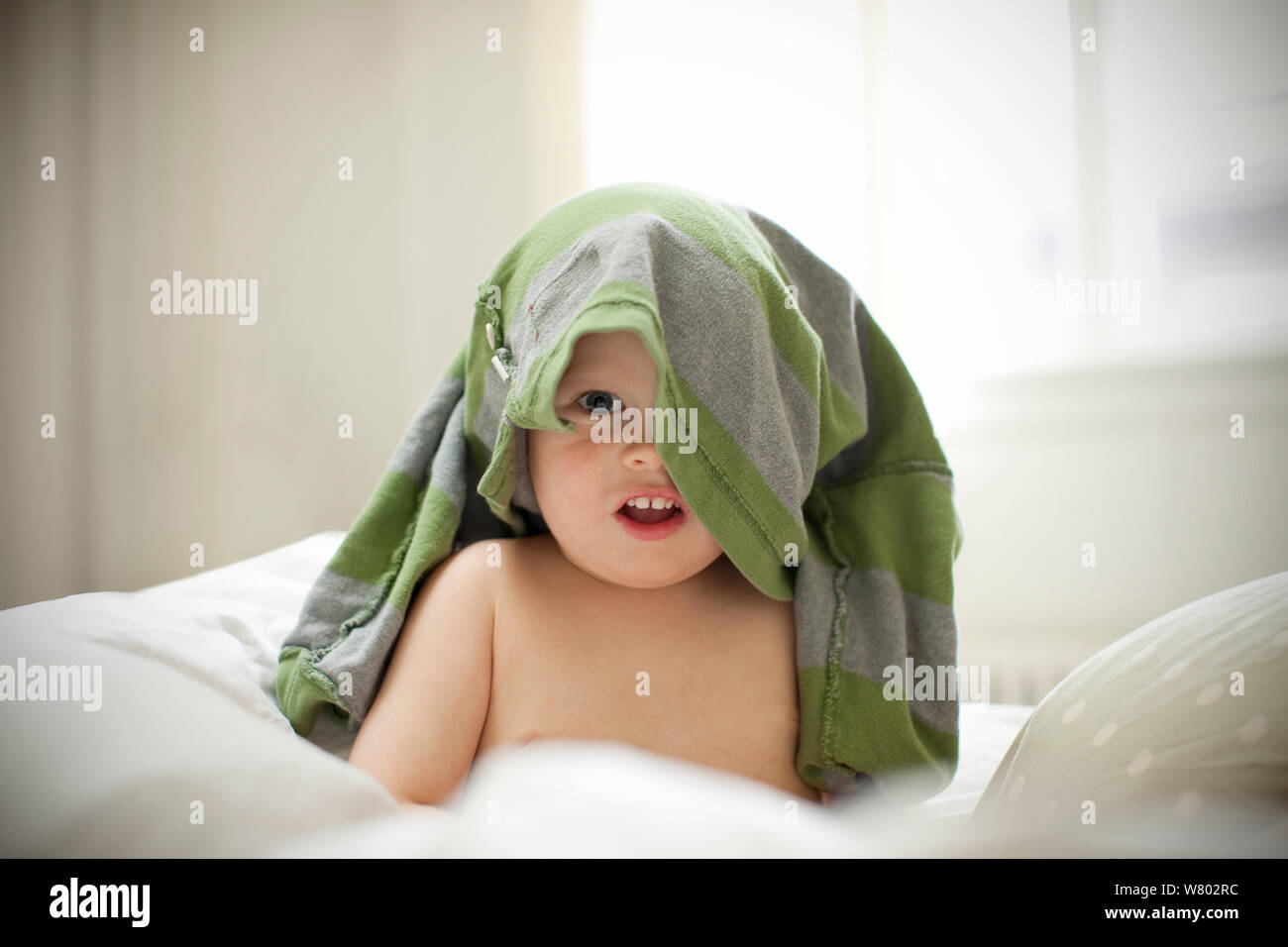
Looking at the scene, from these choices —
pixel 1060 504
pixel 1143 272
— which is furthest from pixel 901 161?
pixel 1060 504

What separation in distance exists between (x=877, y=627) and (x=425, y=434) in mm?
498

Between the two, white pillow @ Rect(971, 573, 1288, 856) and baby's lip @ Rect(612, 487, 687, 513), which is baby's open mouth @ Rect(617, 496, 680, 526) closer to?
baby's lip @ Rect(612, 487, 687, 513)

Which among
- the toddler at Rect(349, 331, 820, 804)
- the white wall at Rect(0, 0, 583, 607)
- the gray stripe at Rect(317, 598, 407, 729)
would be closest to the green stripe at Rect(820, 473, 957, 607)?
the toddler at Rect(349, 331, 820, 804)

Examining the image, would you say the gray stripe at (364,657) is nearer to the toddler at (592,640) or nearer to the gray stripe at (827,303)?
the toddler at (592,640)

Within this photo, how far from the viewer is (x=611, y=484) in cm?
76

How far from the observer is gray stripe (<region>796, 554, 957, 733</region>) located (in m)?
0.84

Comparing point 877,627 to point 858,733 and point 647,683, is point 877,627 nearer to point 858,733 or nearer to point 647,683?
point 858,733

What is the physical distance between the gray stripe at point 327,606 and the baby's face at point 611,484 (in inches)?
8.1

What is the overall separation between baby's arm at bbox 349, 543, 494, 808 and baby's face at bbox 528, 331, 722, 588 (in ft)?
0.35

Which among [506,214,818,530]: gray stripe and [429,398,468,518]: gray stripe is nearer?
[506,214,818,530]: gray stripe

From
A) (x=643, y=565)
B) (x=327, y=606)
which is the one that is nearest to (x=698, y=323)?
(x=643, y=565)

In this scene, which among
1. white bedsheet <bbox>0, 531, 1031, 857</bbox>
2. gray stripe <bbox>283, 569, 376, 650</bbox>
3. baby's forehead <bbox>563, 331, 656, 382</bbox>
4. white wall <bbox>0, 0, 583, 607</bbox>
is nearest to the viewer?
white bedsheet <bbox>0, 531, 1031, 857</bbox>
